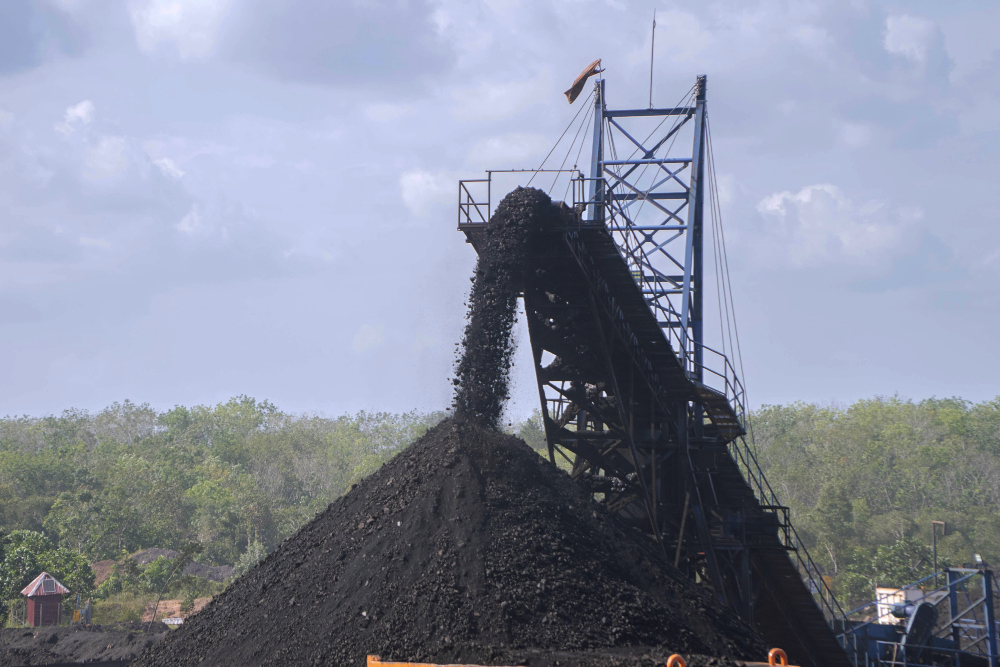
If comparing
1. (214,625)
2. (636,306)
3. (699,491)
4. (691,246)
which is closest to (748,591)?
(699,491)

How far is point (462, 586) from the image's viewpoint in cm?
928

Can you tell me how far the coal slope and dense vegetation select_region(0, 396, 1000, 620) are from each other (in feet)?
84.1

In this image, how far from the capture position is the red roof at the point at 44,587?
101 ft

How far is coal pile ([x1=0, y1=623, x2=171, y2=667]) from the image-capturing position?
62.0 ft

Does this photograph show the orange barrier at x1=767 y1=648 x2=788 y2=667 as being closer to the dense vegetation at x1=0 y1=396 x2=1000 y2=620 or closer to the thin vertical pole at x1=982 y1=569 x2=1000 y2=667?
the thin vertical pole at x1=982 y1=569 x2=1000 y2=667

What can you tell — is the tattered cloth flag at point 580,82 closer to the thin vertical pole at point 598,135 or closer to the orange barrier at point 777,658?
the thin vertical pole at point 598,135

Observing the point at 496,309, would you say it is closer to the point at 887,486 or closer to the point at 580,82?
the point at 580,82

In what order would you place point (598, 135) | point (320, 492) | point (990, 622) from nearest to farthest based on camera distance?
point (990, 622), point (598, 135), point (320, 492)

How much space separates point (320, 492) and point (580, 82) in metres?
52.7

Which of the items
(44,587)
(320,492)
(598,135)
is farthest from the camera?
(320,492)

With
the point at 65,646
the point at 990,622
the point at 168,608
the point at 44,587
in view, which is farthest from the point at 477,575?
the point at 168,608

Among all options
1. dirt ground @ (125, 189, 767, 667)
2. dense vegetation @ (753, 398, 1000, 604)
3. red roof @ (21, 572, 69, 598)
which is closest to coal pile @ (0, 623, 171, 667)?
dirt ground @ (125, 189, 767, 667)

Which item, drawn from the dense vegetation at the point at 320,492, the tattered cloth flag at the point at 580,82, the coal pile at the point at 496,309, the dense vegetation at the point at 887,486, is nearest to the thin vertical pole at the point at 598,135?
the tattered cloth flag at the point at 580,82

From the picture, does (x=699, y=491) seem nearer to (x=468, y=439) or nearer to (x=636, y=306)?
(x=636, y=306)
